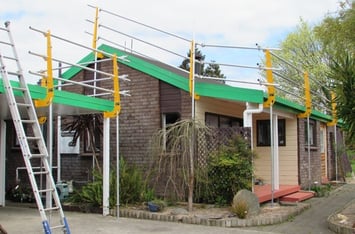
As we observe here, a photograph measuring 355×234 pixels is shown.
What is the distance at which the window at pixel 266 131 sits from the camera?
1562 cm

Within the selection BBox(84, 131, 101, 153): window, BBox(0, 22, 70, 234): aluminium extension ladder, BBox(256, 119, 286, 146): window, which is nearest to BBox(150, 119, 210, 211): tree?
BBox(84, 131, 101, 153): window

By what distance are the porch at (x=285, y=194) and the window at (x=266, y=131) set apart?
1703 millimetres

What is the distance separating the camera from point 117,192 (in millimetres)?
10867

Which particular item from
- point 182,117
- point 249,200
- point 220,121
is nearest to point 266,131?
point 220,121

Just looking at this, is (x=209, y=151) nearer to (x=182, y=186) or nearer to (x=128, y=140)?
(x=182, y=186)

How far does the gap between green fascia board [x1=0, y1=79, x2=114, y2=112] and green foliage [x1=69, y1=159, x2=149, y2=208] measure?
1852mm

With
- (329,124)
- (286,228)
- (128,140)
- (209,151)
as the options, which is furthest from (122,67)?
(329,124)

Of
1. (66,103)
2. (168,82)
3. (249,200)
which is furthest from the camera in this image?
(168,82)

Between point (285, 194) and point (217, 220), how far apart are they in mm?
4312

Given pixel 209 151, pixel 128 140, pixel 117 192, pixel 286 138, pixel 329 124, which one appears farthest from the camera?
pixel 329 124

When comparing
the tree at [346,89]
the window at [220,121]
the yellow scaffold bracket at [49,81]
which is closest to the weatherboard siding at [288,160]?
the window at [220,121]

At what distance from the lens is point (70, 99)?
10.0m

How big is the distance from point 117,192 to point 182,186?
189cm

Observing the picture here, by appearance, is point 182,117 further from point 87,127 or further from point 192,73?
point 87,127
